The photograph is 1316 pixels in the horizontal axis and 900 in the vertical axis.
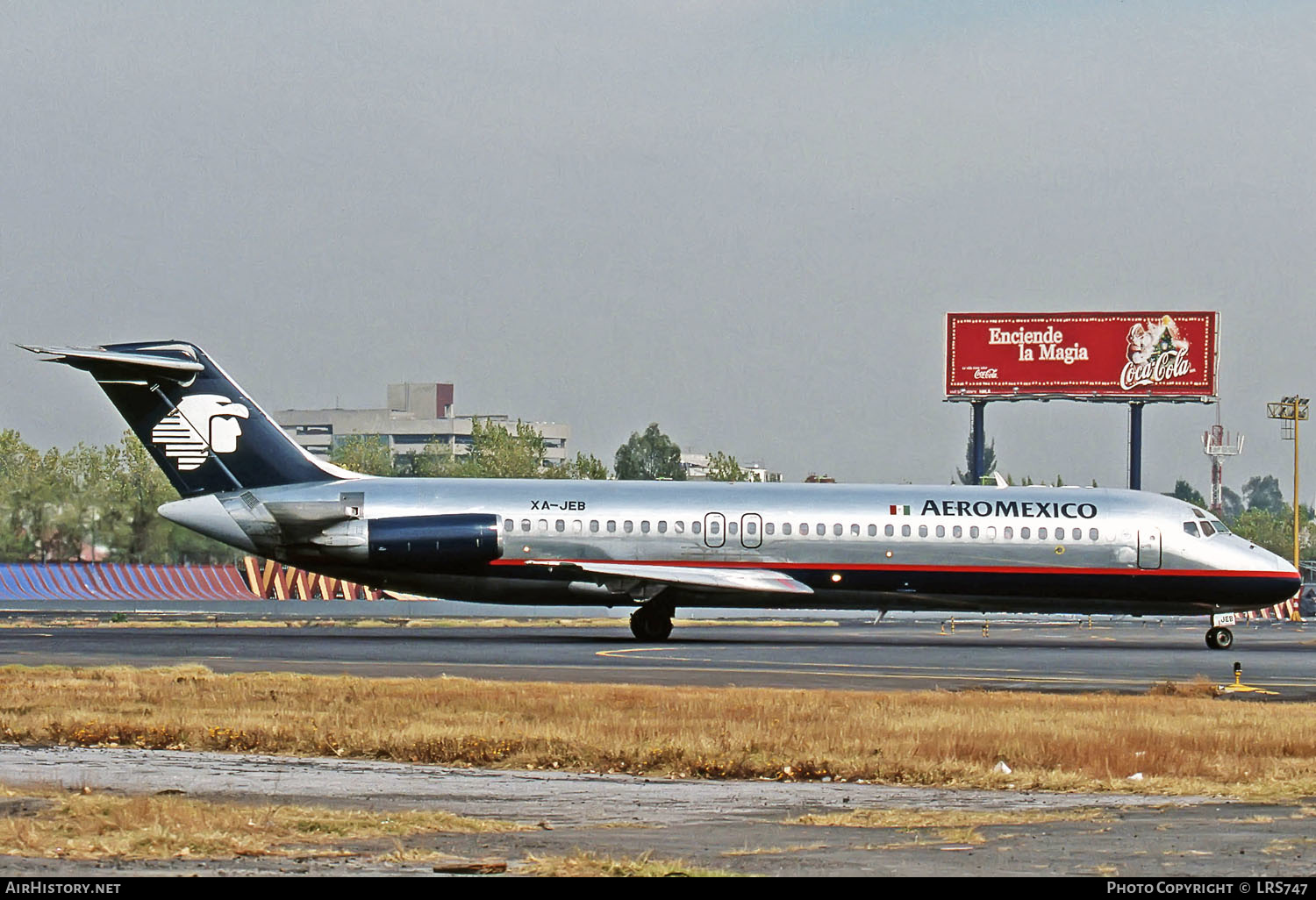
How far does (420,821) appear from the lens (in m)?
12.9

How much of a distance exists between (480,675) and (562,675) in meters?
1.35

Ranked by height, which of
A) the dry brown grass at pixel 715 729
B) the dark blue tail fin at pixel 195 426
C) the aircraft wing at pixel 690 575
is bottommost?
the dry brown grass at pixel 715 729

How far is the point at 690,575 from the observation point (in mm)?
40781

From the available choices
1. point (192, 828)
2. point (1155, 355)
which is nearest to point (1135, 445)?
point (1155, 355)

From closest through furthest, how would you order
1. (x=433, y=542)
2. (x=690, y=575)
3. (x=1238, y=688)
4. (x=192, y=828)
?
(x=192, y=828), (x=1238, y=688), (x=433, y=542), (x=690, y=575)

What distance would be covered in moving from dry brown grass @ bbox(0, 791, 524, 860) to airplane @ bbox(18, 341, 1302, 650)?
2676 cm

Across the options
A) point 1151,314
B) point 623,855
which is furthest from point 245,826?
point 1151,314

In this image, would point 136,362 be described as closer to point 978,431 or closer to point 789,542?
point 789,542

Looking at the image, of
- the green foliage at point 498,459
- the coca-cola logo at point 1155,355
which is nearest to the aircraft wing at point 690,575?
the coca-cola logo at point 1155,355

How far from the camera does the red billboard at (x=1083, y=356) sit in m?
86.1

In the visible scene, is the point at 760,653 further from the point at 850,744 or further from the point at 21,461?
the point at 21,461

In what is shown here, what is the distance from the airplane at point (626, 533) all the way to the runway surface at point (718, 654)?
4.39ft

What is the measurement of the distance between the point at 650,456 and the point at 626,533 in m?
136

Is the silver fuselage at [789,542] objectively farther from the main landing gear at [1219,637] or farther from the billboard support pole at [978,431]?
the billboard support pole at [978,431]
